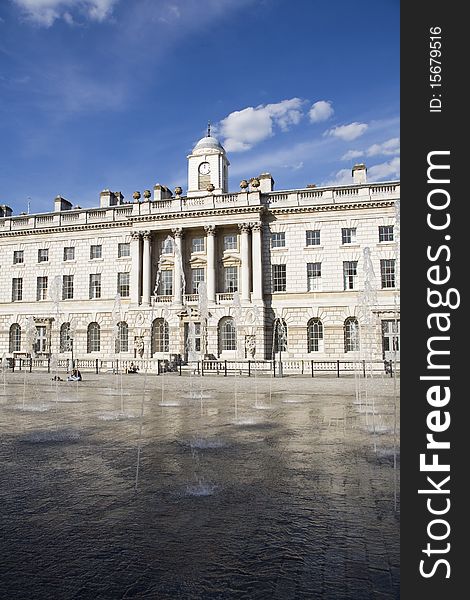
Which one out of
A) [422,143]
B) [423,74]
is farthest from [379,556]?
[423,74]

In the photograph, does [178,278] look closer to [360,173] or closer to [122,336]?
[122,336]

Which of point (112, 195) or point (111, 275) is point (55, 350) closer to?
point (111, 275)

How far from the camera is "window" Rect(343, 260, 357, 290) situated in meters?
39.5

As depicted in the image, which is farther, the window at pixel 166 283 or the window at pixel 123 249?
the window at pixel 123 249

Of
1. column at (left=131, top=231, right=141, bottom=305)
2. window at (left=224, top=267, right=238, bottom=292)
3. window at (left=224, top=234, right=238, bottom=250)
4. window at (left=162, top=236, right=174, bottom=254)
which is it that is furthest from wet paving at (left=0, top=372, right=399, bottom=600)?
window at (left=162, top=236, right=174, bottom=254)

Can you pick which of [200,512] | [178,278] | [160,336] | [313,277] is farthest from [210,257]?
[200,512]

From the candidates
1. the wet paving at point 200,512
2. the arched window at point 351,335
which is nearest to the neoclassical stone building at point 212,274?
the arched window at point 351,335

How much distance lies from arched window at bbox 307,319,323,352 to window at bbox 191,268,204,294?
1008 centimetres

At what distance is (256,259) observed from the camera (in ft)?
134

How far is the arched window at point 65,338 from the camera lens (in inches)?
1784

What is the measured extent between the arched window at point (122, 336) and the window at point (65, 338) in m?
4.69

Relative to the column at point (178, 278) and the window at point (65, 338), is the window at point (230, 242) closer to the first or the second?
the column at point (178, 278)

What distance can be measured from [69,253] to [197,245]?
1246cm

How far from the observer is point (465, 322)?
2670mm
